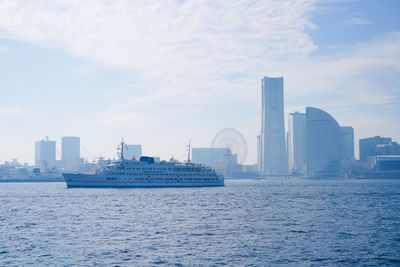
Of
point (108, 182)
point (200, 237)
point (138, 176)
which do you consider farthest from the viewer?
point (138, 176)

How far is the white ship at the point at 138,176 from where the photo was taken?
12962 centimetres

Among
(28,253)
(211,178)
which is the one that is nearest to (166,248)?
(28,253)

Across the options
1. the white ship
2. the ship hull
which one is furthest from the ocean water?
the white ship

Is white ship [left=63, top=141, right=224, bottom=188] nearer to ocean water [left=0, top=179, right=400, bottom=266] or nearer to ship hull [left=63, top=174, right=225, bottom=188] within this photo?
ship hull [left=63, top=174, right=225, bottom=188]

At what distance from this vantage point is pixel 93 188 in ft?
440

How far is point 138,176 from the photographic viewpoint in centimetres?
13325

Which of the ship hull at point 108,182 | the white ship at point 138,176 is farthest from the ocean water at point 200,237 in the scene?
the white ship at point 138,176

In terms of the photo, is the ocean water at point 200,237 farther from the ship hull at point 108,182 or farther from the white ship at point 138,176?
the white ship at point 138,176

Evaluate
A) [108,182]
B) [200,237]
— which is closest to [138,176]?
[108,182]

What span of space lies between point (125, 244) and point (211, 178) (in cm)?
11211

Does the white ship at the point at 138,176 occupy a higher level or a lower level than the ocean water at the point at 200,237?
higher

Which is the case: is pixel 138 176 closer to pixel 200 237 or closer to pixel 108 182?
pixel 108 182

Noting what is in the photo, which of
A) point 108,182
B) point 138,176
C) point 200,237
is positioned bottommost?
point 200,237

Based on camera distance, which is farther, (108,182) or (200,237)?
(108,182)
